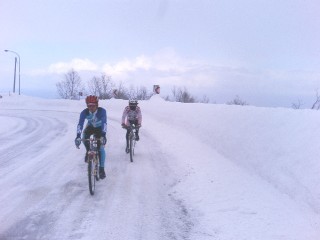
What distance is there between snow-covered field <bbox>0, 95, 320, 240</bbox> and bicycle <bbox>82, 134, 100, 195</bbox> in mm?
321

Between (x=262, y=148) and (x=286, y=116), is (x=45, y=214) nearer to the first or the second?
(x=262, y=148)

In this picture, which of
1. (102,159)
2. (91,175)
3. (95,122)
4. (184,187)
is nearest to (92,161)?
(91,175)

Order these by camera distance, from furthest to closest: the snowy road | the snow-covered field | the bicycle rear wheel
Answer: the bicycle rear wheel → the snow-covered field → the snowy road

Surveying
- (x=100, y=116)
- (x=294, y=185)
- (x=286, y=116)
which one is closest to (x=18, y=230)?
(x=100, y=116)

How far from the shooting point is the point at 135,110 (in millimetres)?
13117

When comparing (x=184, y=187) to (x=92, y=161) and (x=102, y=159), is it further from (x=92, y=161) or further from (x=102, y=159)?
(x=92, y=161)

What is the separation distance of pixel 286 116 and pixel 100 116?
5800 millimetres

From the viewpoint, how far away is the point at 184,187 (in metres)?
9.09

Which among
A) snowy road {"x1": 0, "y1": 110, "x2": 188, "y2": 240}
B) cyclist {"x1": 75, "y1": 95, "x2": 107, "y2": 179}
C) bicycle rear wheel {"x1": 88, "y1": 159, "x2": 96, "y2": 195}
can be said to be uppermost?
cyclist {"x1": 75, "y1": 95, "x2": 107, "y2": 179}

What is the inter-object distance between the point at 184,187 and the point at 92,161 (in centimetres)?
232

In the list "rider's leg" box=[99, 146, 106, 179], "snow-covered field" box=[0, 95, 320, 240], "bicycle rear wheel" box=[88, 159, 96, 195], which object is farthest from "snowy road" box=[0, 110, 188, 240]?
"rider's leg" box=[99, 146, 106, 179]

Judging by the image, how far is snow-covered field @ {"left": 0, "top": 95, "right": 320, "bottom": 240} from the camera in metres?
6.48

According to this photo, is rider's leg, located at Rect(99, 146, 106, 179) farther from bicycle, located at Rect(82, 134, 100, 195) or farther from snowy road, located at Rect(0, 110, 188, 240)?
snowy road, located at Rect(0, 110, 188, 240)

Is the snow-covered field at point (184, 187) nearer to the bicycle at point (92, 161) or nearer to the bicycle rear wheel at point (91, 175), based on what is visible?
the bicycle rear wheel at point (91, 175)
